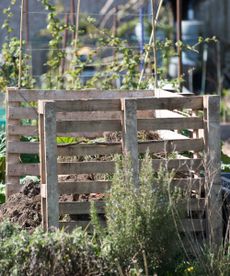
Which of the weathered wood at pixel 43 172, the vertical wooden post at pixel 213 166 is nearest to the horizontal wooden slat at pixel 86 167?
the weathered wood at pixel 43 172

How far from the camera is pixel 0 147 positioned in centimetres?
849

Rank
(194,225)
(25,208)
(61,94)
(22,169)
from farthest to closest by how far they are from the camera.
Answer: (61,94) → (22,169) → (25,208) → (194,225)

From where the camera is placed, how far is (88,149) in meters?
5.91

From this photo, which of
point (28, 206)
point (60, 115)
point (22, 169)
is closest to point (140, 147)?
point (28, 206)

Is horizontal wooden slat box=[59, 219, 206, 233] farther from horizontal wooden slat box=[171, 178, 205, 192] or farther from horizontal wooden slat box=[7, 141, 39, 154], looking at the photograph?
horizontal wooden slat box=[7, 141, 39, 154]

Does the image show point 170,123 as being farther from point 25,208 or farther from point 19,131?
point 19,131

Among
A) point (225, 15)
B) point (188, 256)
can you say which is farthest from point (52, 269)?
point (225, 15)

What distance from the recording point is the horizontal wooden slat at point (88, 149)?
590 cm

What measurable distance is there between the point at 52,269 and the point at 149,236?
0.62 m

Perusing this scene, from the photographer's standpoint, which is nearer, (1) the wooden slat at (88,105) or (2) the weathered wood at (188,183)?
(1) the wooden slat at (88,105)

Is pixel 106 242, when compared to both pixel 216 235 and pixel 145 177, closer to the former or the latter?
pixel 145 177

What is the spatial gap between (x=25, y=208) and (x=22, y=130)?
3.14 ft

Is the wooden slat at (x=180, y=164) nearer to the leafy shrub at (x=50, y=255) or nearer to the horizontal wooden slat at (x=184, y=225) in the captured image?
the horizontal wooden slat at (x=184, y=225)

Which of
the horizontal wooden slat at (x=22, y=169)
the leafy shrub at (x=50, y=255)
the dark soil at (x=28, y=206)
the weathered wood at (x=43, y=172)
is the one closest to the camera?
the leafy shrub at (x=50, y=255)
